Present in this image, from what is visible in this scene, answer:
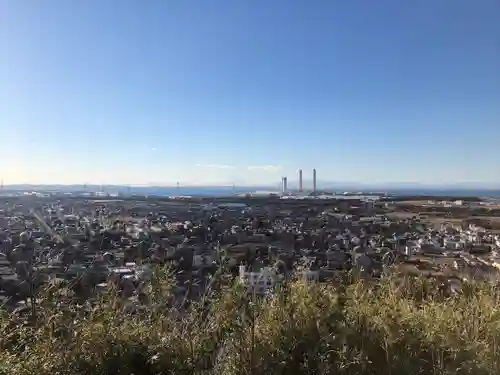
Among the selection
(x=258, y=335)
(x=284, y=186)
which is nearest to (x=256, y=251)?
(x=258, y=335)

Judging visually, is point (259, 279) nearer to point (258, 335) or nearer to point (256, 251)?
point (258, 335)

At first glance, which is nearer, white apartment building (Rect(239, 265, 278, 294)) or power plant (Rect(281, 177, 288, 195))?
white apartment building (Rect(239, 265, 278, 294))

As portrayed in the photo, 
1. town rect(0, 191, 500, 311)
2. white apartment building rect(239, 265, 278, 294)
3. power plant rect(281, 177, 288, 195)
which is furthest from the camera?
power plant rect(281, 177, 288, 195)

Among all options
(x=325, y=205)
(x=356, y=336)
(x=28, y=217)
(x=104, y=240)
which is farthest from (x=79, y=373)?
(x=325, y=205)

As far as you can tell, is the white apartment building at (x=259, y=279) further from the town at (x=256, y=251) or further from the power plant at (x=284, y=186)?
the power plant at (x=284, y=186)

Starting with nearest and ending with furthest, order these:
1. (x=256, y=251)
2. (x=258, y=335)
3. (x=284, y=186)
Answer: (x=258, y=335)
(x=256, y=251)
(x=284, y=186)

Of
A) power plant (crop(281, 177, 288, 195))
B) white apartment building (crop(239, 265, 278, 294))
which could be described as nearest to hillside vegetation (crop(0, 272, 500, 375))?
white apartment building (crop(239, 265, 278, 294))

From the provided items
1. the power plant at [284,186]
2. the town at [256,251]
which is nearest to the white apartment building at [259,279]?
the town at [256,251]

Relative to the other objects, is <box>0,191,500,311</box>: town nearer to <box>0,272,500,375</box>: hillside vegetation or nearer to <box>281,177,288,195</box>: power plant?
<box>0,272,500,375</box>: hillside vegetation

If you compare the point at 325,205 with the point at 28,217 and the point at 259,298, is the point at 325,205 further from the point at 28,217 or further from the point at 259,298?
the point at 259,298
